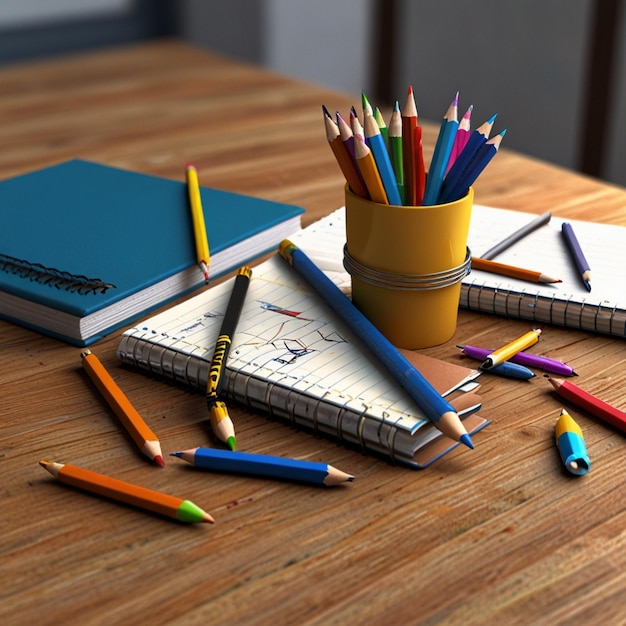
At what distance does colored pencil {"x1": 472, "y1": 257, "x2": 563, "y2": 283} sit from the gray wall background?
6.02 ft

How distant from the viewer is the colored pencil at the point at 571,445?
1.94 ft

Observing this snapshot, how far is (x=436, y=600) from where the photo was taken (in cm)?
49

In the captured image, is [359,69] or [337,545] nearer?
[337,545]

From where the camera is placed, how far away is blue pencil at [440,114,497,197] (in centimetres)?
67

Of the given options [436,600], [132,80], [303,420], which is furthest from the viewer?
[132,80]

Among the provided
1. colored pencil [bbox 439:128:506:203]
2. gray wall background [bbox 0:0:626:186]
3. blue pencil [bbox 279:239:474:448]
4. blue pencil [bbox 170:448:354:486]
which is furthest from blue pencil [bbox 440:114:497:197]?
gray wall background [bbox 0:0:626:186]

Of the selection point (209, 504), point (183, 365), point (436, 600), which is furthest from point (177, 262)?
point (436, 600)

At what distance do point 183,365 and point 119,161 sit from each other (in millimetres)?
693

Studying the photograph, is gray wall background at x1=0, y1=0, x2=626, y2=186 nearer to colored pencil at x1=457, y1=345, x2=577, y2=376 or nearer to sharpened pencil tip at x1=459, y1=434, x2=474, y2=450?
colored pencil at x1=457, y1=345, x2=577, y2=376

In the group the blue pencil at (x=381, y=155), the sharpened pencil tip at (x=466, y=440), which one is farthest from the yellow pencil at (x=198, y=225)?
the sharpened pencil tip at (x=466, y=440)

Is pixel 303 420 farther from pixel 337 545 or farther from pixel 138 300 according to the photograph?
pixel 138 300

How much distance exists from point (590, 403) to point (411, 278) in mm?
167

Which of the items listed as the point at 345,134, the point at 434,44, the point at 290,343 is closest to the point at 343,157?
the point at 345,134

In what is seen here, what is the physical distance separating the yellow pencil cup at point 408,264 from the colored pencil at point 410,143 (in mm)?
28
